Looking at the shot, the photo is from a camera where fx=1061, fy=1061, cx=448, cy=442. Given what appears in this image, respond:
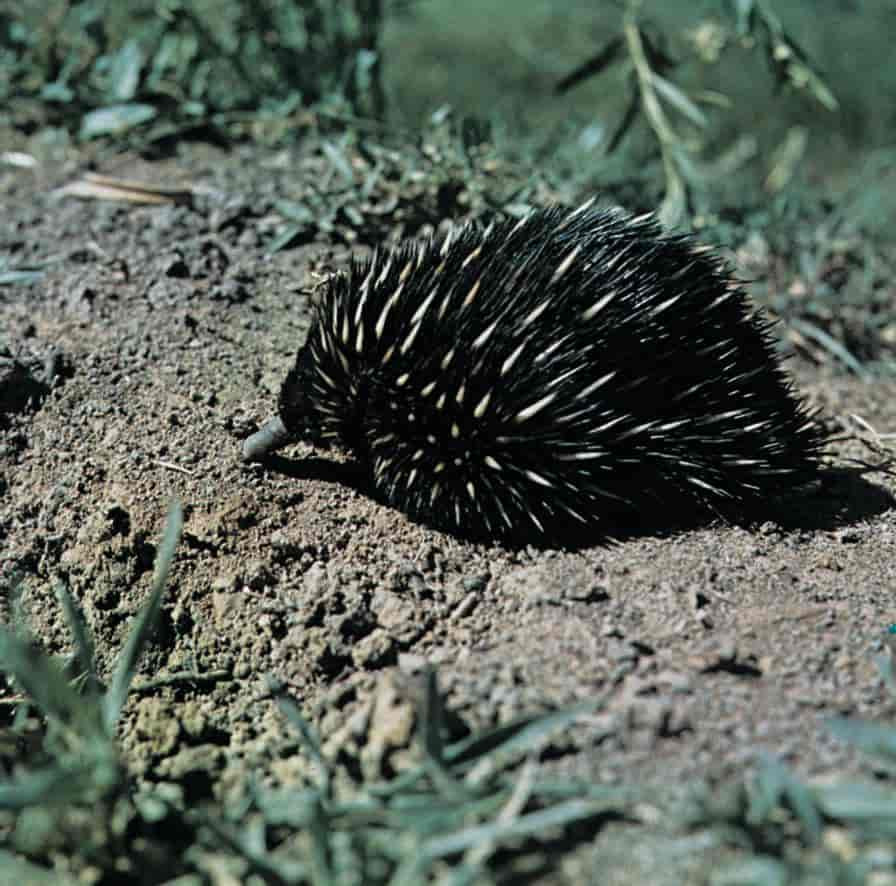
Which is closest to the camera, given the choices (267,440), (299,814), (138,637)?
(299,814)

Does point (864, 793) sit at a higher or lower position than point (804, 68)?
lower

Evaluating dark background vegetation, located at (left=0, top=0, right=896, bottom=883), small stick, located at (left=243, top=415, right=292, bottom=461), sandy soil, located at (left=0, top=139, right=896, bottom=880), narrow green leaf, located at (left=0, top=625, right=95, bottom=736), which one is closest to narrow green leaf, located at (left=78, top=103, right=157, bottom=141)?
dark background vegetation, located at (left=0, top=0, right=896, bottom=883)

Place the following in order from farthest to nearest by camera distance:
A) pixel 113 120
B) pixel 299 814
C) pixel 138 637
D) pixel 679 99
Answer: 1. pixel 113 120
2. pixel 679 99
3. pixel 138 637
4. pixel 299 814

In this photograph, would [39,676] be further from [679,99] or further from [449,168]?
[679,99]

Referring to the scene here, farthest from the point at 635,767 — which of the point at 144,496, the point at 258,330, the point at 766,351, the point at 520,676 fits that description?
the point at 258,330

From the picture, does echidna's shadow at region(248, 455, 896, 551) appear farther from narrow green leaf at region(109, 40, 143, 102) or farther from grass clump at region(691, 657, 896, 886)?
narrow green leaf at region(109, 40, 143, 102)

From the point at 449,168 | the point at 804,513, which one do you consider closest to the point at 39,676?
the point at 804,513

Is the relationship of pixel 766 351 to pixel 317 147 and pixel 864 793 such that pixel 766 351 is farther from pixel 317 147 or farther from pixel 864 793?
pixel 317 147

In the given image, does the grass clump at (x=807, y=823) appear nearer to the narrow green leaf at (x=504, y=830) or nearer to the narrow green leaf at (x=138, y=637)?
the narrow green leaf at (x=504, y=830)
